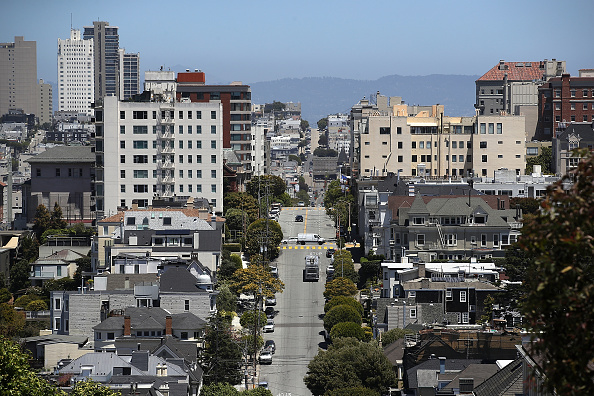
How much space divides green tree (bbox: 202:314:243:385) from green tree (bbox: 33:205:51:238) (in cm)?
7239

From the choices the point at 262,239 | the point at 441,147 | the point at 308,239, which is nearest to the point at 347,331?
the point at 262,239

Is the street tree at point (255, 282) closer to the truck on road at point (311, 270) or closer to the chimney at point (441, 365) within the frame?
the truck on road at point (311, 270)

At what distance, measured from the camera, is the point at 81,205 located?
16862cm

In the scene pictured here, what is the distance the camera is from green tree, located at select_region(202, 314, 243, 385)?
237 ft

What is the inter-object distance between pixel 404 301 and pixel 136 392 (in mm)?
25489

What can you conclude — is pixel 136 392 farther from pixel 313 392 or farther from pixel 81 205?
pixel 81 205

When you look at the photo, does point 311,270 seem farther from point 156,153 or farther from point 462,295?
point 156,153

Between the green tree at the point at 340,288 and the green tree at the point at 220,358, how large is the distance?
2088 cm

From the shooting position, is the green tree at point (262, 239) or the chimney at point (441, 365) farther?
the green tree at point (262, 239)

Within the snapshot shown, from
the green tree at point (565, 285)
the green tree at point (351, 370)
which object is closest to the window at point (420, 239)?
the green tree at point (351, 370)

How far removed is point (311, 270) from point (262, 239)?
346 inches

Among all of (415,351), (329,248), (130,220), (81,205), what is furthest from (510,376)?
(81,205)

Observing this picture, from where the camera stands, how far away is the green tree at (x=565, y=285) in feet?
56.7

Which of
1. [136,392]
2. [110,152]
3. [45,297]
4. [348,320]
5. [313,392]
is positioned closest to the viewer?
[136,392]
